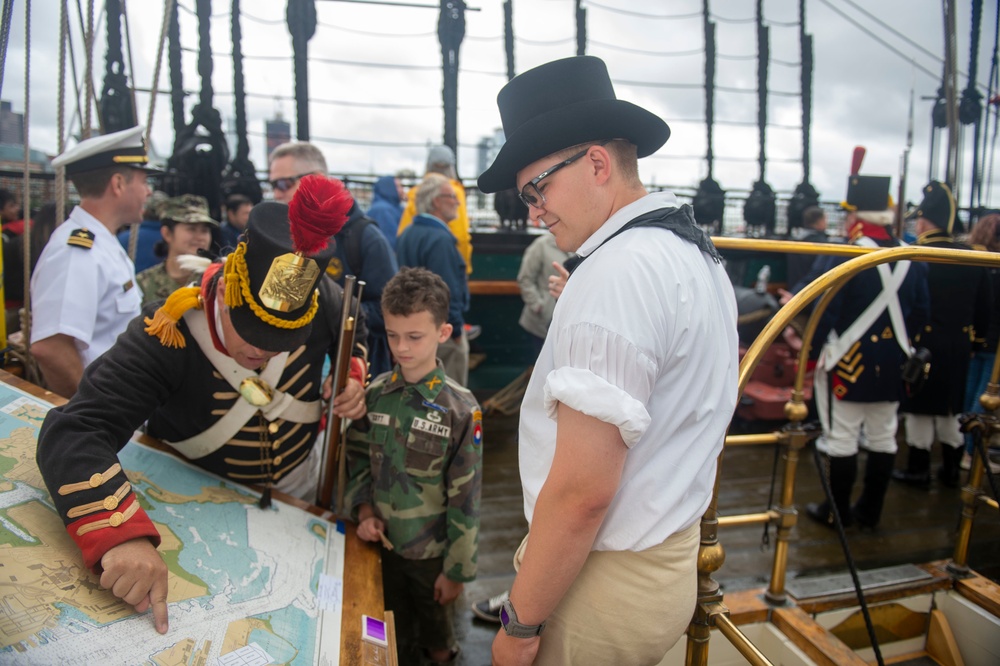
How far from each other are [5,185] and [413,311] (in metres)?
6.11

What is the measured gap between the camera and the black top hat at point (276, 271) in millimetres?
1415

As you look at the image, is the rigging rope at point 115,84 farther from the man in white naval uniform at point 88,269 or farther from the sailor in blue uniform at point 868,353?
the sailor in blue uniform at point 868,353

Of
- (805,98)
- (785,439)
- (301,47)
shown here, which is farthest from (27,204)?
(805,98)

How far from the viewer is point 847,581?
262cm

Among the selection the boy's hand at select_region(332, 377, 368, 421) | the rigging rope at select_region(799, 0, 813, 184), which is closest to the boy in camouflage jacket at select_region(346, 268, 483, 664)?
the boy's hand at select_region(332, 377, 368, 421)

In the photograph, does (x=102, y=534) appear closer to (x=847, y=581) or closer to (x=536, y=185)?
(x=536, y=185)

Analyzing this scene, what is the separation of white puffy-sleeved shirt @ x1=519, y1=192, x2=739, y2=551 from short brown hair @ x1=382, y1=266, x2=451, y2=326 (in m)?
0.80

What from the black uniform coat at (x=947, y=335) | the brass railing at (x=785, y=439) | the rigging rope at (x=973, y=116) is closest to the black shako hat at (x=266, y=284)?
the brass railing at (x=785, y=439)

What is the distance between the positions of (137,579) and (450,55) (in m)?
7.61

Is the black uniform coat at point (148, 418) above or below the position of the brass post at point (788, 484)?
above

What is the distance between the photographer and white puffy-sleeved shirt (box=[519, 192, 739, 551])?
102 cm

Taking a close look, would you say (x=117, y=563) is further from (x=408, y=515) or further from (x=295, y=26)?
(x=295, y=26)

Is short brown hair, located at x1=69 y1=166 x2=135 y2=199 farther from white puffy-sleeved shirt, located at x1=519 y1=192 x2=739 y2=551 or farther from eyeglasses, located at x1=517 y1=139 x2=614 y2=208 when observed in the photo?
white puffy-sleeved shirt, located at x1=519 y1=192 x2=739 y2=551

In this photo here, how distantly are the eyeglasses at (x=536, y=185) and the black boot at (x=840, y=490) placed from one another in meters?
3.05
